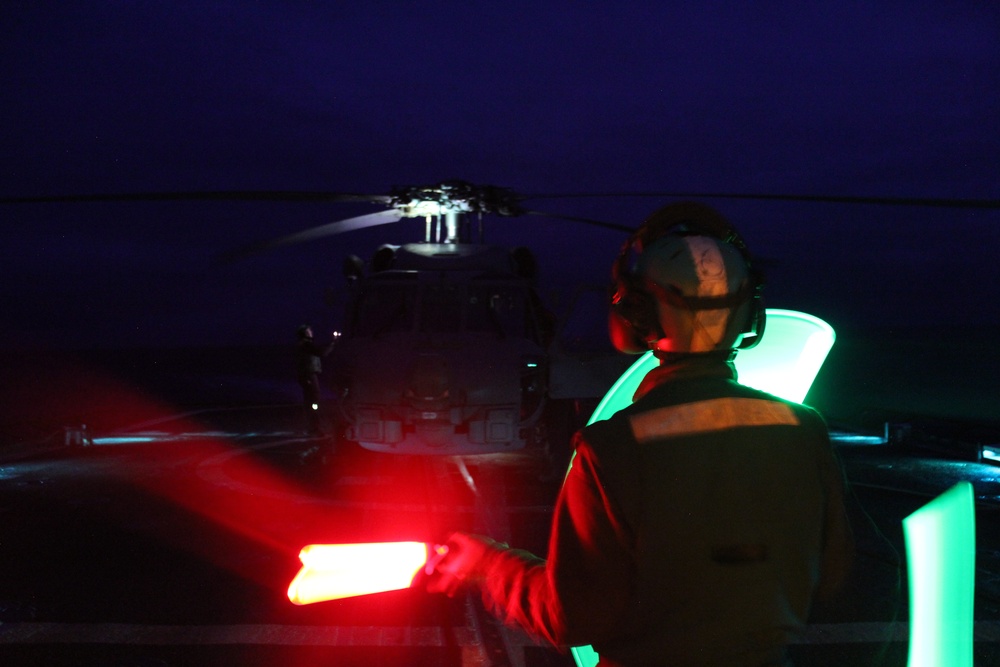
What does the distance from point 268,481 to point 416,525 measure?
360 centimetres

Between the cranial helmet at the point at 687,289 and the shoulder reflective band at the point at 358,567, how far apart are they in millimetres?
720

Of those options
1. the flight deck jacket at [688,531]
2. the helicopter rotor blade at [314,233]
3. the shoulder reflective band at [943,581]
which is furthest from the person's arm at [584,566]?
the helicopter rotor blade at [314,233]

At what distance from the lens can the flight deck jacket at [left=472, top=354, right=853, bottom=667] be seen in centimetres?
156

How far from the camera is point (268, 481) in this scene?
35.9 feet

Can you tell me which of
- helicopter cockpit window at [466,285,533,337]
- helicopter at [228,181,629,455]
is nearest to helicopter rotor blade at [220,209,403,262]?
helicopter at [228,181,629,455]

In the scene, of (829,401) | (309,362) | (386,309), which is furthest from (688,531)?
(829,401)

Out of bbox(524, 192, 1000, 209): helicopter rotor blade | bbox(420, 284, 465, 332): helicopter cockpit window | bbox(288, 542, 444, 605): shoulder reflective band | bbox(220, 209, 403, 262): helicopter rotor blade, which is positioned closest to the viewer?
bbox(288, 542, 444, 605): shoulder reflective band

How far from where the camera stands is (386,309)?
36.7 ft

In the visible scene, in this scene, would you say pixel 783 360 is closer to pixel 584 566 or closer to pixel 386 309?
pixel 584 566

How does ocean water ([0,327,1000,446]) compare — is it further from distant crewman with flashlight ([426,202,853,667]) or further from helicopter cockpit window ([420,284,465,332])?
distant crewman with flashlight ([426,202,853,667])

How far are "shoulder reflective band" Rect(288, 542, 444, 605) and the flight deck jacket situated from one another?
321 mm

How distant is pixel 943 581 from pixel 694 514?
0.66 metres

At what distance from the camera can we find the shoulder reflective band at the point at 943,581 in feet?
5.66

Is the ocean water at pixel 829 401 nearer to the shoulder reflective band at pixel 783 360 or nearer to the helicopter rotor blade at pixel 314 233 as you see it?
the helicopter rotor blade at pixel 314 233
